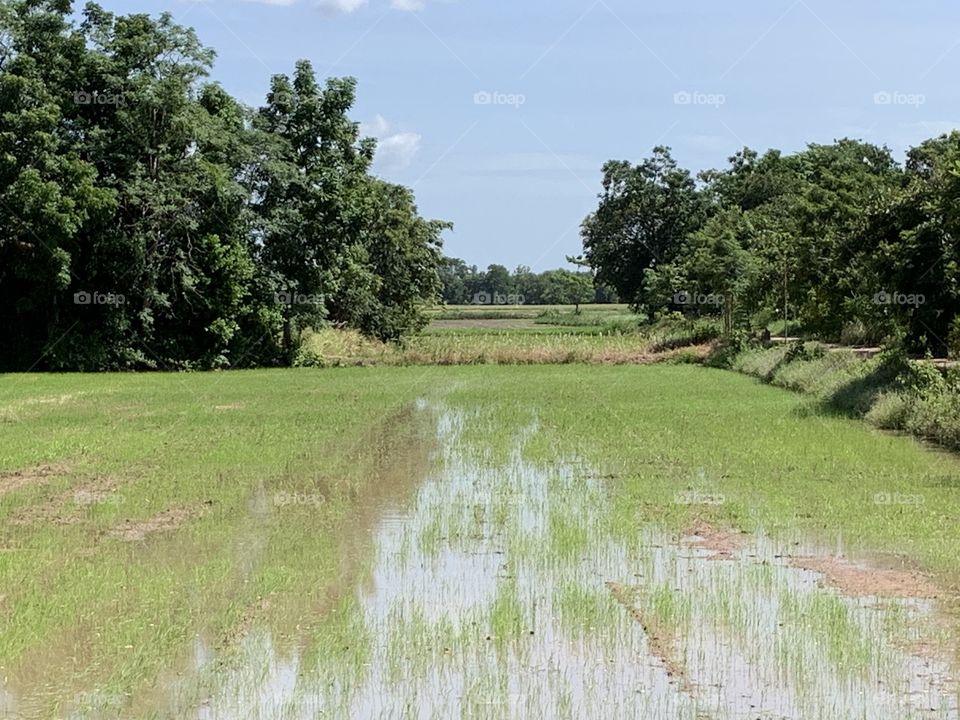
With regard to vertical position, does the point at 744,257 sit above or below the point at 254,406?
above

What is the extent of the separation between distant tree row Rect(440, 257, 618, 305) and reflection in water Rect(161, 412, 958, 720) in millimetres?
109758

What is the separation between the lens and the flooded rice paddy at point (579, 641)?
21.5 ft

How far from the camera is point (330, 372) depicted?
115ft

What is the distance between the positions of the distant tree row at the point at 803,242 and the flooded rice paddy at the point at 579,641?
32.2 ft

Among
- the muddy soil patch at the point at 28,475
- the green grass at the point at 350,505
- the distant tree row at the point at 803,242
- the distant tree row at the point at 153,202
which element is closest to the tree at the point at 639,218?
the distant tree row at the point at 803,242

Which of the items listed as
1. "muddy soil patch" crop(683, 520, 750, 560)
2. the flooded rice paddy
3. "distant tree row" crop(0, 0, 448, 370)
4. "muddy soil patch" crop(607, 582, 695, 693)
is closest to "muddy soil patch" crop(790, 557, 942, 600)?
the flooded rice paddy

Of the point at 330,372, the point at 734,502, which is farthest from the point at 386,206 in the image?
the point at 734,502

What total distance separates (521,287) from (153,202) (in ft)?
351

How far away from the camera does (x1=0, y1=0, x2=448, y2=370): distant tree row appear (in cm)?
3234

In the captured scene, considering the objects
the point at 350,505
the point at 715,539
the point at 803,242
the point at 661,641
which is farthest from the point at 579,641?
the point at 803,242

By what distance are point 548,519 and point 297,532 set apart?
256 cm

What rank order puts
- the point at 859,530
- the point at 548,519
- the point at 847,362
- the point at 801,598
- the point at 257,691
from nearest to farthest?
the point at 257,691 < the point at 801,598 < the point at 859,530 < the point at 548,519 < the point at 847,362

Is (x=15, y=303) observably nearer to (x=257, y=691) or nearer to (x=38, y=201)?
(x=38, y=201)

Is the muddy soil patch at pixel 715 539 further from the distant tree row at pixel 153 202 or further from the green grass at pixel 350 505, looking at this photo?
the distant tree row at pixel 153 202
